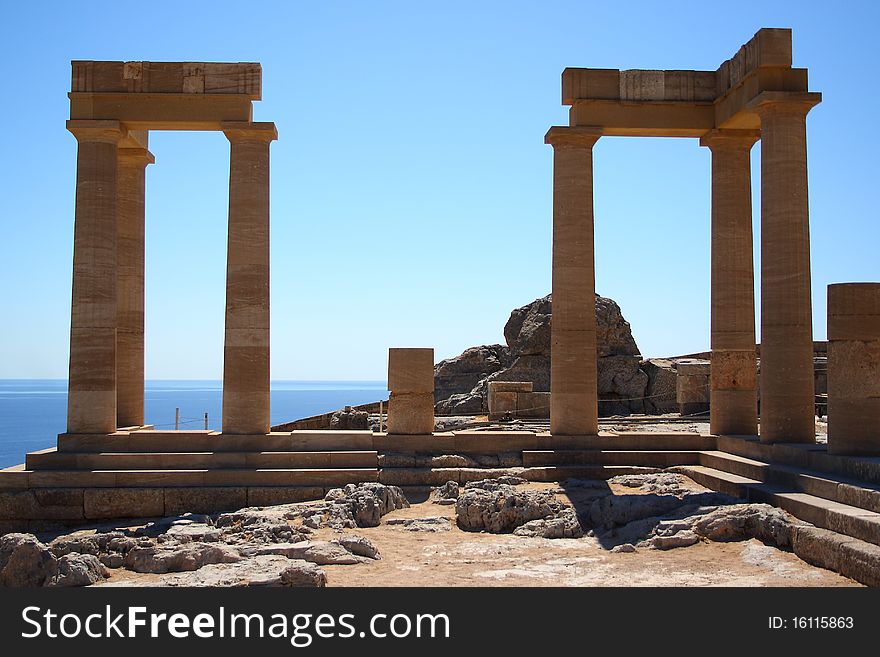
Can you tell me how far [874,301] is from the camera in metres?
15.2

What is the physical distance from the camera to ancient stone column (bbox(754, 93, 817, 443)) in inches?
709

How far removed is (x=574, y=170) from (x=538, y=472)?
24.2ft

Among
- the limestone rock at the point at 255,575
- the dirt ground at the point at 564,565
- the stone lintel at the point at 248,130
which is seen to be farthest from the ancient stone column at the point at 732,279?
the limestone rock at the point at 255,575

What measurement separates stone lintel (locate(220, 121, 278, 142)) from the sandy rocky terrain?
8784 mm

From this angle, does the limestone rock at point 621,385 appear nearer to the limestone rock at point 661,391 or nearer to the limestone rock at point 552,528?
the limestone rock at point 661,391

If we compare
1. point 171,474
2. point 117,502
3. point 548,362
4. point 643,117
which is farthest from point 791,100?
point 548,362

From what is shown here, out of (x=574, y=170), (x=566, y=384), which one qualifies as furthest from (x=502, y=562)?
(x=574, y=170)

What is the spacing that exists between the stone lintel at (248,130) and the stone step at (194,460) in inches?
295

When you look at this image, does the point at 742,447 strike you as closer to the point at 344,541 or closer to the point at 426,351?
the point at 426,351

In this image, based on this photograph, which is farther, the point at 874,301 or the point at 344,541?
the point at 874,301

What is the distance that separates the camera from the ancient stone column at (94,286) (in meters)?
20.0

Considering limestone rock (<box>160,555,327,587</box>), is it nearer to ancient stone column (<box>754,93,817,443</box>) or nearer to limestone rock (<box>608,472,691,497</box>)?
limestone rock (<box>608,472,691,497</box>)

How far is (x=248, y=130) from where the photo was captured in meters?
20.3

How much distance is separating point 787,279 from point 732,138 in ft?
16.0
